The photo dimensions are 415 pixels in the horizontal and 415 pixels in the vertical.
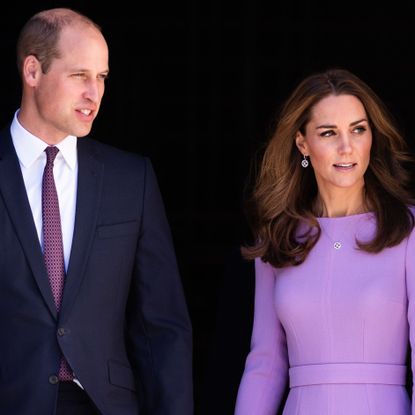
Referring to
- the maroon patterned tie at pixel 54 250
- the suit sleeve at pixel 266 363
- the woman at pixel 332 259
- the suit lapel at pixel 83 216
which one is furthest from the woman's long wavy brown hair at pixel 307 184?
the maroon patterned tie at pixel 54 250

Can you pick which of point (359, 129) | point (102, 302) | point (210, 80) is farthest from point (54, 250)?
point (210, 80)

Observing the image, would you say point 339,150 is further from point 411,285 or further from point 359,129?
point 411,285

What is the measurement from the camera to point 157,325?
4.02 m

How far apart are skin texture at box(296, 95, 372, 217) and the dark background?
1.95 meters

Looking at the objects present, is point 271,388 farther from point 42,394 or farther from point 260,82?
point 260,82

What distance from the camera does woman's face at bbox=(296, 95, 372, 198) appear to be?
4.03 metres

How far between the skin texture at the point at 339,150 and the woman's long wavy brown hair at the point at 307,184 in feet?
0.10

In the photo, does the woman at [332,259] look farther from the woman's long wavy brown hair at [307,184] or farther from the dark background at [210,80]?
the dark background at [210,80]

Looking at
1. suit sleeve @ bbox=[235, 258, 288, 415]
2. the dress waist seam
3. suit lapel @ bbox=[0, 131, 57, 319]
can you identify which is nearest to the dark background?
suit sleeve @ bbox=[235, 258, 288, 415]

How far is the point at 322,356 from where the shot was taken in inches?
155

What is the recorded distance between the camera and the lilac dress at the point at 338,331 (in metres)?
3.86

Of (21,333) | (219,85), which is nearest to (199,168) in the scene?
(219,85)

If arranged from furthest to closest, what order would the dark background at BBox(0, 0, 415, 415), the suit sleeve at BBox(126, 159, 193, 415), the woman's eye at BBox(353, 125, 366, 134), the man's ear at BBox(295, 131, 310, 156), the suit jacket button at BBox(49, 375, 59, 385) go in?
the dark background at BBox(0, 0, 415, 415) → the man's ear at BBox(295, 131, 310, 156) → the woman's eye at BBox(353, 125, 366, 134) → the suit sleeve at BBox(126, 159, 193, 415) → the suit jacket button at BBox(49, 375, 59, 385)

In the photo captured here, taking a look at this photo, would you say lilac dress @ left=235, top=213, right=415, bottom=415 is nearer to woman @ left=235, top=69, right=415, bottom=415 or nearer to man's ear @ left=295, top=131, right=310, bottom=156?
woman @ left=235, top=69, right=415, bottom=415
